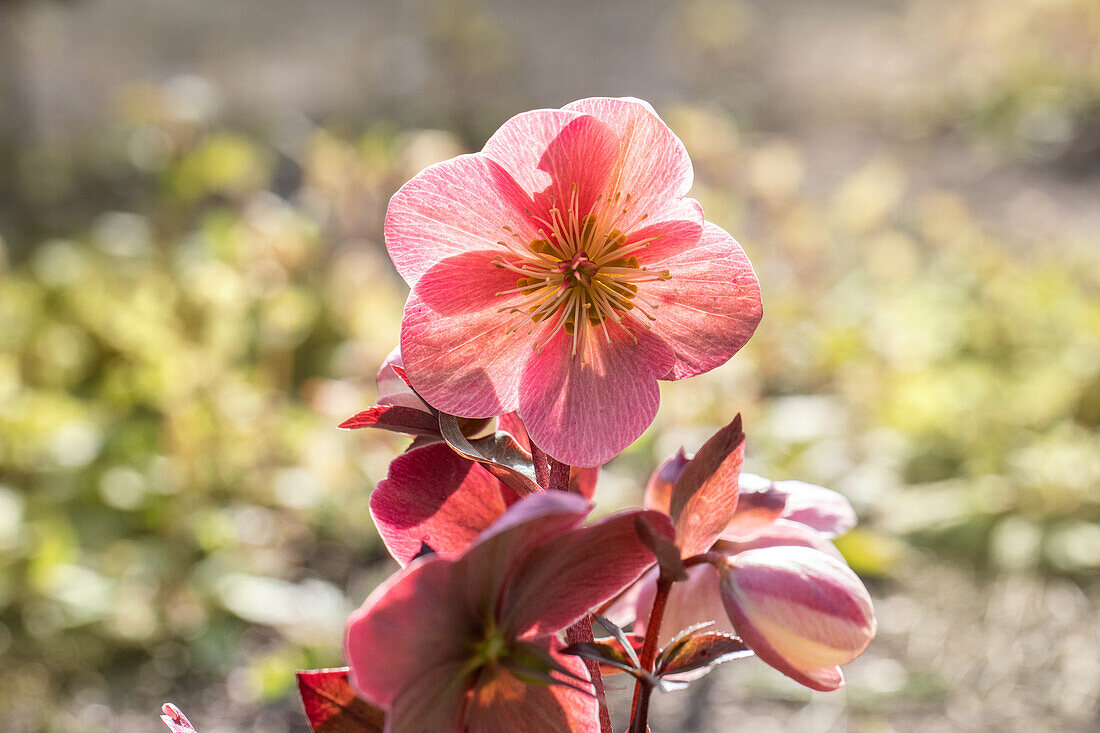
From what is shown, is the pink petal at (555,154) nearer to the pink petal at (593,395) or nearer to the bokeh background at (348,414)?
the pink petal at (593,395)

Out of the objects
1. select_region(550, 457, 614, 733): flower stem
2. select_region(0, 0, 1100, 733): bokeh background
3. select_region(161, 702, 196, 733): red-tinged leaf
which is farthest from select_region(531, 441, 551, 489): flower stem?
select_region(0, 0, 1100, 733): bokeh background

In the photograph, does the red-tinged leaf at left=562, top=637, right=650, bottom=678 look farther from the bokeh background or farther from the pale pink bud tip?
the bokeh background

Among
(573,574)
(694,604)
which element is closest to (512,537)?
(573,574)

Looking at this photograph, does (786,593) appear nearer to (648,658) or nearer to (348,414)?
(648,658)

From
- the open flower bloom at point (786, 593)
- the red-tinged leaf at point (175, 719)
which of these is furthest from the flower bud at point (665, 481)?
the red-tinged leaf at point (175, 719)

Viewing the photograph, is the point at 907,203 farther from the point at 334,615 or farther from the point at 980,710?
the point at 334,615

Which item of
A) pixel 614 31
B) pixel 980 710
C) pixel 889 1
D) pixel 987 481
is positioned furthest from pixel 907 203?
pixel 889 1
